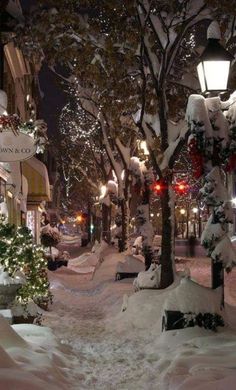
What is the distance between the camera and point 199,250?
141 feet

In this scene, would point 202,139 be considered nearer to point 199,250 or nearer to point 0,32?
point 0,32

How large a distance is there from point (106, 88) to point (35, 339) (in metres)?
7.26

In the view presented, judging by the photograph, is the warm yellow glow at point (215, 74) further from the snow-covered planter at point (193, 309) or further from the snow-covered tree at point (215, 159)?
the snow-covered planter at point (193, 309)

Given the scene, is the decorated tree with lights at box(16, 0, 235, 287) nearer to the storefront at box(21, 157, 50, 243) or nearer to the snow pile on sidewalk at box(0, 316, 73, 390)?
the snow pile on sidewalk at box(0, 316, 73, 390)

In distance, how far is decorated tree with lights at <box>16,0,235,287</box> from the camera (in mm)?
13359

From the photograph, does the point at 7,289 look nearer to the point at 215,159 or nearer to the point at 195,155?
the point at 195,155

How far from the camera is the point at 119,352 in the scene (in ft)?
31.8

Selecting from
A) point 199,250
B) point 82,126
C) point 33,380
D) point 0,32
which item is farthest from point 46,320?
point 199,250

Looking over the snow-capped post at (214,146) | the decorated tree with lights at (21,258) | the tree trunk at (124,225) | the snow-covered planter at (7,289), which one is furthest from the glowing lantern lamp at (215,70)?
the tree trunk at (124,225)

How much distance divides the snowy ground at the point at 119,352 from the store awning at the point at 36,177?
8.49m

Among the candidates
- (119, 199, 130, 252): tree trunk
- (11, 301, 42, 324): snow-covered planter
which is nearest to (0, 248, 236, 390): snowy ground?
(11, 301, 42, 324): snow-covered planter

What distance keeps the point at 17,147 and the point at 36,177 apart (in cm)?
1062

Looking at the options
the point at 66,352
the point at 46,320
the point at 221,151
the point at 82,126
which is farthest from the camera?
the point at 82,126

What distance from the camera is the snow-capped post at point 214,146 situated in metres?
9.77
